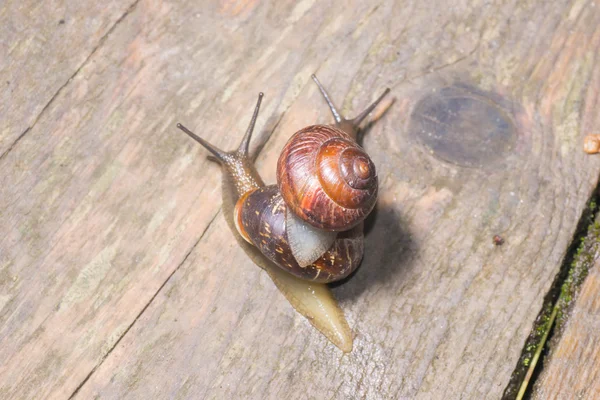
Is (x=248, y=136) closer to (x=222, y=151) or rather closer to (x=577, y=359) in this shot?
(x=222, y=151)

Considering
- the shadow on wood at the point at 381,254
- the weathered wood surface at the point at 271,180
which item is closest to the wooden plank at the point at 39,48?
the weathered wood surface at the point at 271,180

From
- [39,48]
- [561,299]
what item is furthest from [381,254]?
[39,48]

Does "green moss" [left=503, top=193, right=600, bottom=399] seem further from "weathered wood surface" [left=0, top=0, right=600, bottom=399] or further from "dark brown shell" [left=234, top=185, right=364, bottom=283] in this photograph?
"dark brown shell" [left=234, top=185, right=364, bottom=283]

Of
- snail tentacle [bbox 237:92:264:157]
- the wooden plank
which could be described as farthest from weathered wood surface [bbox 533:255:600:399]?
the wooden plank

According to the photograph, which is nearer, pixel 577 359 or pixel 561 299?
pixel 577 359

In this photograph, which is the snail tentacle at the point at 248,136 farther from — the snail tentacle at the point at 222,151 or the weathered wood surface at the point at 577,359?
the weathered wood surface at the point at 577,359

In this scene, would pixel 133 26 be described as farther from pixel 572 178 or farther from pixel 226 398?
pixel 572 178

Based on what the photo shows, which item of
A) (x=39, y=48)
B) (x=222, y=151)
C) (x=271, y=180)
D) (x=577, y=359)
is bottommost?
(x=577, y=359)

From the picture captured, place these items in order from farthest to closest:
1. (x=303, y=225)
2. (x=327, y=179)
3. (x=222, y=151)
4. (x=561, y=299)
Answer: (x=222, y=151), (x=561, y=299), (x=303, y=225), (x=327, y=179)
